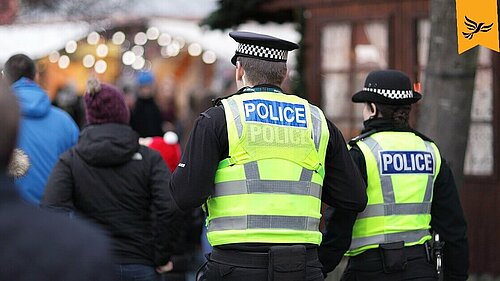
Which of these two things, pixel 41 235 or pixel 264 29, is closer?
pixel 41 235

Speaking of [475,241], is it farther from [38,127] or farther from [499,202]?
[38,127]

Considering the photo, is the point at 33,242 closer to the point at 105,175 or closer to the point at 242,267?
the point at 242,267

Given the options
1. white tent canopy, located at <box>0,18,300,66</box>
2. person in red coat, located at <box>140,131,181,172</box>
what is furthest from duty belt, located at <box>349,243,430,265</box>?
white tent canopy, located at <box>0,18,300,66</box>

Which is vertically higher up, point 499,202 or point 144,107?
point 144,107

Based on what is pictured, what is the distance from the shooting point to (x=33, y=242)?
87.5 inches

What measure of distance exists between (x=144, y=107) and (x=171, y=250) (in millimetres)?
5816

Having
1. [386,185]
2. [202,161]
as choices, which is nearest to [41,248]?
[202,161]

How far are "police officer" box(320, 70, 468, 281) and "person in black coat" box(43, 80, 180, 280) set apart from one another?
3.93 ft

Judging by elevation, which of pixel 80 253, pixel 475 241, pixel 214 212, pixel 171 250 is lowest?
pixel 475 241

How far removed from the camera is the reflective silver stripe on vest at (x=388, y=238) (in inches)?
197

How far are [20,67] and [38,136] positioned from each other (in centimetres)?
50

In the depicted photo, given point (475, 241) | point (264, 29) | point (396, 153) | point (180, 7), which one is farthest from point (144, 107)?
point (180, 7)

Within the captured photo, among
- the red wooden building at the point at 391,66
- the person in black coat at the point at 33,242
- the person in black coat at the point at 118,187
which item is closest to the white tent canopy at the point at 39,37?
the red wooden building at the point at 391,66

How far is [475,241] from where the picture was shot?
364 inches
